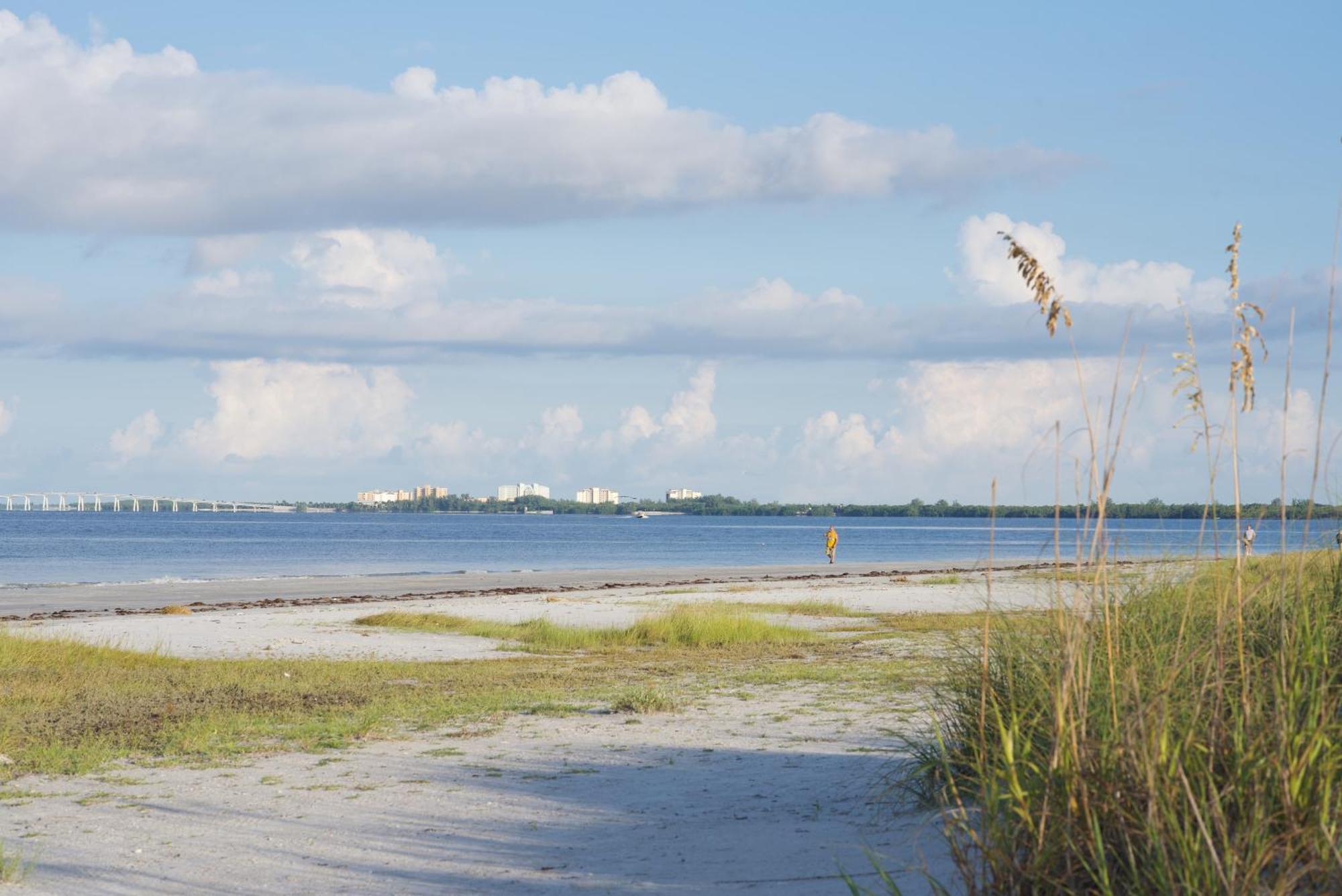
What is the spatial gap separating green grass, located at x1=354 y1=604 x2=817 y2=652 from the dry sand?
760 cm

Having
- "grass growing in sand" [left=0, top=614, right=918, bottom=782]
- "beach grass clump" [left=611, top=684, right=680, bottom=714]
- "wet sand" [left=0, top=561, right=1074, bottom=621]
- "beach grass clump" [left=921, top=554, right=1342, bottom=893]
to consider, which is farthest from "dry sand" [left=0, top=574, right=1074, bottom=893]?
"wet sand" [left=0, top=561, right=1074, bottom=621]

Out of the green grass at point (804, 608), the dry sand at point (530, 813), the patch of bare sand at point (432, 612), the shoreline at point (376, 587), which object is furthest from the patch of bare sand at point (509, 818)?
the shoreline at point (376, 587)

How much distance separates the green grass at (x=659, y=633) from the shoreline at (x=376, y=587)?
24.7 ft

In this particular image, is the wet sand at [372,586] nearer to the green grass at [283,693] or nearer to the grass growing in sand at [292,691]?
the green grass at [283,693]

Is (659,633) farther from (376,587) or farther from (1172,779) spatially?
(376,587)

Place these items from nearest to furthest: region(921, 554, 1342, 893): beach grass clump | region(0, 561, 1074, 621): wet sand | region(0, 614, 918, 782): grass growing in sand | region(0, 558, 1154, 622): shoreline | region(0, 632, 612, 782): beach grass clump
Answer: region(921, 554, 1342, 893): beach grass clump
region(0, 632, 612, 782): beach grass clump
region(0, 614, 918, 782): grass growing in sand
region(0, 558, 1154, 622): shoreline
region(0, 561, 1074, 621): wet sand

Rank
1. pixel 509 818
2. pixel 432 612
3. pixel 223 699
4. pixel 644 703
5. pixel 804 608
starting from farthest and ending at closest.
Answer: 1. pixel 432 612
2. pixel 804 608
3. pixel 223 699
4. pixel 644 703
5. pixel 509 818

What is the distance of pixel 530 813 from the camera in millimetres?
8414

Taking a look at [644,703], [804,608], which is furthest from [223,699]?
[804,608]

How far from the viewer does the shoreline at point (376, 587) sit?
34812mm

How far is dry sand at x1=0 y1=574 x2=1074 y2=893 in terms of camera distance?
694 centimetres

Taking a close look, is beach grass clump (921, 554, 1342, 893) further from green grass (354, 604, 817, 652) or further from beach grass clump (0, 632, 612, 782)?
green grass (354, 604, 817, 652)

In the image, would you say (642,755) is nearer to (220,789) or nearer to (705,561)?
(220,789)

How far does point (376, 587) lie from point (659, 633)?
25.4 meters
